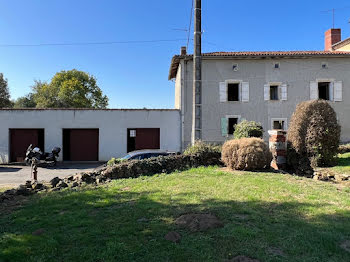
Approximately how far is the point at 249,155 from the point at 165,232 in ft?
14.8

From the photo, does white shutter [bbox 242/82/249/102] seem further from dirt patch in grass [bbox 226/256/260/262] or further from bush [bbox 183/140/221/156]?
dirt patch in grass [bbox 226/256/260/262]

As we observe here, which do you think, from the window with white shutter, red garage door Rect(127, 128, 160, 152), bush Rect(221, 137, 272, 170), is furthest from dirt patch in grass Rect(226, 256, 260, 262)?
the window with white shutter

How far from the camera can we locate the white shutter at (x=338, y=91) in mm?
16797

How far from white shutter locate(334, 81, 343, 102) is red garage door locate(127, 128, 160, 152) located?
12223 mm

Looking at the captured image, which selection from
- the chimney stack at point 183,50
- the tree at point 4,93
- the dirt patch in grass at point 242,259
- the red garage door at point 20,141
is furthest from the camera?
the tree at point 4,93

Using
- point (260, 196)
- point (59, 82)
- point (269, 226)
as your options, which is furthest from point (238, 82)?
point (59, 82)

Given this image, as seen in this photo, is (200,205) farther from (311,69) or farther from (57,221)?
(311,69)

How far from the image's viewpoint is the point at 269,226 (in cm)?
328

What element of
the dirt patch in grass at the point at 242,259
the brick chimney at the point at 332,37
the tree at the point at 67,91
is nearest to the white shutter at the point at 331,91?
the brick chimney at the point at 332,37

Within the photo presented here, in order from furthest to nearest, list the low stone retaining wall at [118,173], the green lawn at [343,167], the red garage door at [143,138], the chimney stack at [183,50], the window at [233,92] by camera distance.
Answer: the chimney stack at [183,50] < the window at [233,92] < the red garage door at [143,138] < the green lawn at [343,167] < the low stone retaining wall at [118,173]

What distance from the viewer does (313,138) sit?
26.2 feet

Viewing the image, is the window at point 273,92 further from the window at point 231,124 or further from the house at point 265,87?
the window at point 231,124

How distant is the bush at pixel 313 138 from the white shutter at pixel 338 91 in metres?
10.4

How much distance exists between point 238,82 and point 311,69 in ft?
16.5
